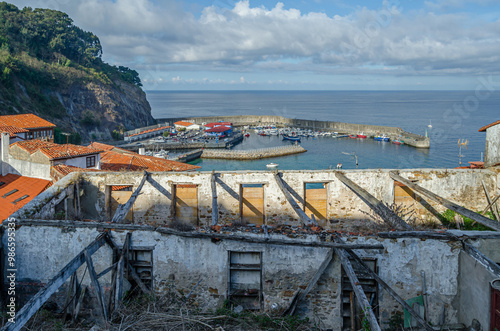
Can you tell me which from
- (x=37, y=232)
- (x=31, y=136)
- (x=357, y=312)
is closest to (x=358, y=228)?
(x=357, y=312)

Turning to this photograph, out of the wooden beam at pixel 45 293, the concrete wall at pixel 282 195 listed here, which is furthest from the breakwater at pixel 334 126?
the wooden beam at pixel 45 293

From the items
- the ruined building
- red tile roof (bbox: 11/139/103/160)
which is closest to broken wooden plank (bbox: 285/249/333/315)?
the ruined building

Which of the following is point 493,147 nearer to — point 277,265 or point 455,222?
point 455,222

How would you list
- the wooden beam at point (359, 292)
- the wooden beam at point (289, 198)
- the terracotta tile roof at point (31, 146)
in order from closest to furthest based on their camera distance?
the wooden beam at point (359, 292) < the wooden beam at point (289, 198) < the terracotta tile roof at point (31, 146)

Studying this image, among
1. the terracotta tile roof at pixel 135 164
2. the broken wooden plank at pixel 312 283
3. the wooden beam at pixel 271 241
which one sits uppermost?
the terracotta tile roof at pixel 135 164

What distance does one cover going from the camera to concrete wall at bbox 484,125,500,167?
15.4 meters

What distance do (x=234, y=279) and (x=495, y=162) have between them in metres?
11.6

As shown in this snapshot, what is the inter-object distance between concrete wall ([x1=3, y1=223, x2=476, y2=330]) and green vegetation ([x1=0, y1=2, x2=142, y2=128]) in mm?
62738

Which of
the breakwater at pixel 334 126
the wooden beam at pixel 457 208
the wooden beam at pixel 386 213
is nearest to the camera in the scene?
the wooden beam at pixel 457 208

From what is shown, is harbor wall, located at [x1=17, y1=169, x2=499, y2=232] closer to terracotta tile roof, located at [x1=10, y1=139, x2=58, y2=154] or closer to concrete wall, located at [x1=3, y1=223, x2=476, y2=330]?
concrete wall, located at [x1=3, y1=223, x2=476, y2=330]

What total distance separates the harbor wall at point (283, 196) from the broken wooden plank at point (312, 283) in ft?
14.1

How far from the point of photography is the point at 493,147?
15633 millimetres

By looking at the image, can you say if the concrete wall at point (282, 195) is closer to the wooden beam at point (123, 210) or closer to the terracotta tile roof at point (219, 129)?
the wooden beam at point (123, 210)

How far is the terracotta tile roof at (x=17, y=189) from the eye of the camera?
19.2 meters
